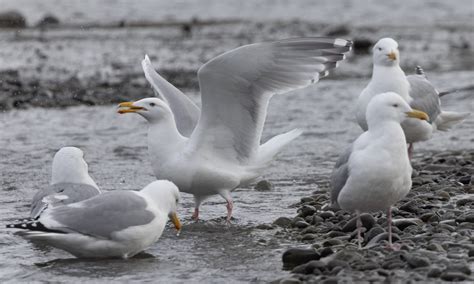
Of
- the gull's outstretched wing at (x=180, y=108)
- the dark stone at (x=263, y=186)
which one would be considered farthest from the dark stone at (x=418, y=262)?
the dark stone at (x=263, y=186)

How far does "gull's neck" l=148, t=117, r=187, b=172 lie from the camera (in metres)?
7.66

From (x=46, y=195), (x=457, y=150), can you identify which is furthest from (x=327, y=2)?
(x=46, y=195)

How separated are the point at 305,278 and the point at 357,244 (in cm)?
94

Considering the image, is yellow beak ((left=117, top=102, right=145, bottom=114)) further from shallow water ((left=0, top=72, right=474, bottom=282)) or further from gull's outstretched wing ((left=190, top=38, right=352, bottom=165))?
shallow water ((left=0, top=72, right=474, bottom=282))

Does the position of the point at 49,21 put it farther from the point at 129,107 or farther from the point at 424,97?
the point at 129,107

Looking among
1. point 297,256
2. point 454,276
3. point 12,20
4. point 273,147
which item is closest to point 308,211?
point 273,147

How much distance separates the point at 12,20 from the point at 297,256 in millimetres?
19937

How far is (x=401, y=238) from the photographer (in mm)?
6516

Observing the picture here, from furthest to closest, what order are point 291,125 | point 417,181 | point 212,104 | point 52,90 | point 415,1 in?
point 415,1
point 52,90
point 291,125
point 417,181
point 212,104

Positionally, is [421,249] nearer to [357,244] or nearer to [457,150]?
[357,244]

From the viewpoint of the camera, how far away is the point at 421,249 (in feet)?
20.0

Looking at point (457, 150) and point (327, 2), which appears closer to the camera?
point (457, 150)

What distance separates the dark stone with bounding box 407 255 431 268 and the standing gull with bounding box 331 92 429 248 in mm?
508

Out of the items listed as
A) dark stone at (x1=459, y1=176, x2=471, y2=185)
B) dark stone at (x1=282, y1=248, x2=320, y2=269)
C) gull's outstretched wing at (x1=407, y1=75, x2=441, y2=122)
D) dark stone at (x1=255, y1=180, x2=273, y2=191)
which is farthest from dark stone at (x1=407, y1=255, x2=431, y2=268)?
gull's outstretched wing at (x1=407, y1=75, x2=441, y2=122)
